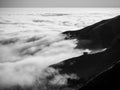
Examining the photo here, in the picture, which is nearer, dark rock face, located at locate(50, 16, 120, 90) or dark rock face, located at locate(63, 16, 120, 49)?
dark rock face, located at locate(50, 16, 120, 90)

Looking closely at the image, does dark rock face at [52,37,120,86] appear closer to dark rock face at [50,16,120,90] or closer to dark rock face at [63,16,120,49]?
dark rock face at [50,16,120,90]

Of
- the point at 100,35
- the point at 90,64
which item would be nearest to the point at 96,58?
the point at 90,64

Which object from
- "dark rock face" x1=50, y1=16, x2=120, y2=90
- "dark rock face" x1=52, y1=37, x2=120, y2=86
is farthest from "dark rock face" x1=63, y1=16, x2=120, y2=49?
"dark rock face" x1=52, y1=37, x2=120, y2=86

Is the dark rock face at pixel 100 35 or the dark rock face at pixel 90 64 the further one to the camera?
the dark rock face at pixel 100 35

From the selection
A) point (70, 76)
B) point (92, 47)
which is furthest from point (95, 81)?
point (92, 47)

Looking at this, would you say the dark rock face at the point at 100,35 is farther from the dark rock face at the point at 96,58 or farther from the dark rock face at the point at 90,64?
the dark rock face at the point at 90,64

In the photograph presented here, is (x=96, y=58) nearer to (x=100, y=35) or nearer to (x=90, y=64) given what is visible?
(x=90, y=64)

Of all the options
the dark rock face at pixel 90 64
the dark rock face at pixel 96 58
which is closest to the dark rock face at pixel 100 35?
the dark rock face at pixel 96 58

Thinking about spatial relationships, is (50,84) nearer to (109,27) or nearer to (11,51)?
(109,27)
